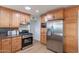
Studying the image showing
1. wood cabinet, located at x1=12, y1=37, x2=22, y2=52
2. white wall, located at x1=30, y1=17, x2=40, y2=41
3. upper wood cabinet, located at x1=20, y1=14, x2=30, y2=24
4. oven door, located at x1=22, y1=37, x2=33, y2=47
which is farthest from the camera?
white wall, located at x1=30, y1=17, x2=40, y2=41

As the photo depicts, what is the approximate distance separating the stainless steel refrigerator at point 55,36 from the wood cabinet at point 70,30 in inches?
8.0

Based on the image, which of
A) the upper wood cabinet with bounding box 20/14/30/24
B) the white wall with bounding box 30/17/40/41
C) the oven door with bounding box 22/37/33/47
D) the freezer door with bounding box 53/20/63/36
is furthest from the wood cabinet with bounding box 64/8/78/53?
the white wall with bounding box 30/17/40/41

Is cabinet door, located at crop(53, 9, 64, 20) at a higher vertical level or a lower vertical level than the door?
higher

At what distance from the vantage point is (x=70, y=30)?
3.91m

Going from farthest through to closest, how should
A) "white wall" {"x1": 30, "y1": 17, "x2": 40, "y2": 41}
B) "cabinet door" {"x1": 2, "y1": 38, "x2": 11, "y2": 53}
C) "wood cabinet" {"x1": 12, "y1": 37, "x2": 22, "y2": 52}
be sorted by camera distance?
"white wall" {"x1": 30, "y1": 17, "x2": 40, "y2": 41}, "wood cabinet" {"x1": 12, "y1": 37, "x2": 22, "y2": 52}, "cabinet door" {"x1": 2, "y1": 38, "x2": 11, "y2": 53}

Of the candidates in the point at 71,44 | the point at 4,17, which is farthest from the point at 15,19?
the point at 71,44

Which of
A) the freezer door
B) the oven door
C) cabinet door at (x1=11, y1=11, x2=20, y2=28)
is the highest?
cabinet door at (x1=11, y1=11, x2=20, y2=28)

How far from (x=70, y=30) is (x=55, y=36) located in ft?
2.53

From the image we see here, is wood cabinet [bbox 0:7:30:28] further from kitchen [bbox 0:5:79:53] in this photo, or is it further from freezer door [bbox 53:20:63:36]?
freezer door [bbox 53:20:63:36]

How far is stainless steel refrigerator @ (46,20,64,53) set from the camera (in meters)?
4.13

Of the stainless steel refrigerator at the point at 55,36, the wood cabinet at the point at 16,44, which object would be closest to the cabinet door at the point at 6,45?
the wood cabinet at the point at 16,44

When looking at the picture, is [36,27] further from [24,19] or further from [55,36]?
[55,36]

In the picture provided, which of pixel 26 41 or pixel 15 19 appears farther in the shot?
pixel 26 41
